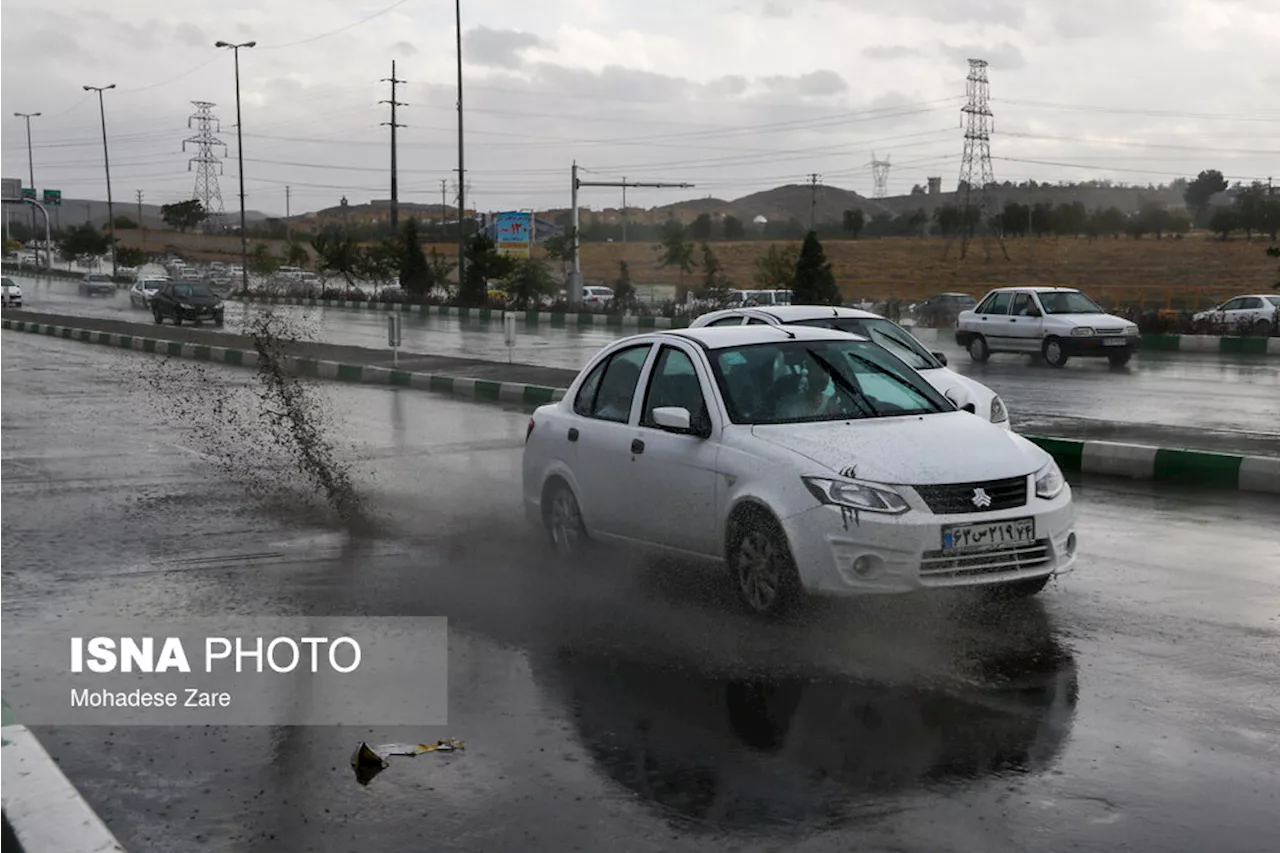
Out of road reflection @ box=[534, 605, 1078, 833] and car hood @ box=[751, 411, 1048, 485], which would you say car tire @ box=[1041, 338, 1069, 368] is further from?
road reflection @ box=[534, 605, 1078, 833]

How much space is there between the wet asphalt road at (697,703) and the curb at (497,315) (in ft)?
83.2

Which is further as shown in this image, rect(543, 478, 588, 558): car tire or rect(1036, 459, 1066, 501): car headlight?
rect(543, 478, 588, 558): car tire

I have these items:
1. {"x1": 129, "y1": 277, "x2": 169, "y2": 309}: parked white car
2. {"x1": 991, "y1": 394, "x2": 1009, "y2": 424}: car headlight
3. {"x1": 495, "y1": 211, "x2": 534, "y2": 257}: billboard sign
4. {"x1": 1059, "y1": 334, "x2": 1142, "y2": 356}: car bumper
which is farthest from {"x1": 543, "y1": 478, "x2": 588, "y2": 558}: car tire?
{"x1": 495, "y1": 211, "x2": 534, "y2": 257}: billboard sign

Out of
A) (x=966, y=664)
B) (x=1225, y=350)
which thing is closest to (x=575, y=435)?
(x=966, y=664)

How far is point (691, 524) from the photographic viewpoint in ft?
24.9

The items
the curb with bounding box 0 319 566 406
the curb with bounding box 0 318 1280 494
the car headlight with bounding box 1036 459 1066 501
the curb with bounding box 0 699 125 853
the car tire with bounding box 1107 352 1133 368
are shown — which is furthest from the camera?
the car tire with bounding box 1107 352 1133 368

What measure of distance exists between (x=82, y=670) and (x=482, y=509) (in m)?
4.57

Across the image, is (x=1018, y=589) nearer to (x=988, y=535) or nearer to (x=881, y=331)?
(x=988, y=535)

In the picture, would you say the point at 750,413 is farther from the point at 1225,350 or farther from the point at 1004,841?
the point at 1225,350

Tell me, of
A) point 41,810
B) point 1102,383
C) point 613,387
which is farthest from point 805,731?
point 1102,383

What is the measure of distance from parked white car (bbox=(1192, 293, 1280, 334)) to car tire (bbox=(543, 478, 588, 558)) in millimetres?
26539

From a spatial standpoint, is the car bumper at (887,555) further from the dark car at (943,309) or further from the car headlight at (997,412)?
the dark car at (943,309)

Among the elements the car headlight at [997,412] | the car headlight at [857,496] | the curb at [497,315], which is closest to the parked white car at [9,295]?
the curb at [497,315]

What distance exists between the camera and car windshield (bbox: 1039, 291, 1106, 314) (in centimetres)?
2720
